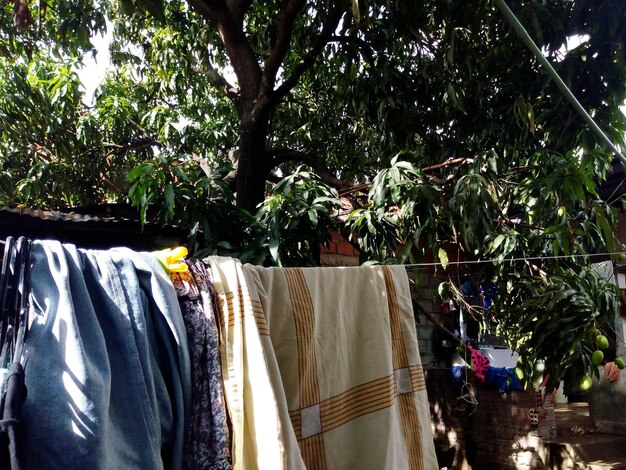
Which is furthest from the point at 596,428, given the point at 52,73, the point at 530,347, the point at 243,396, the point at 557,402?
the point at 52,73

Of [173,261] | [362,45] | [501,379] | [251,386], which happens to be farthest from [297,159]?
[251,386]

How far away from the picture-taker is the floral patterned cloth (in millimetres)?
1337

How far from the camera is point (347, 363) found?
5.93 feet

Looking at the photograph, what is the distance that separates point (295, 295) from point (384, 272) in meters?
0.39

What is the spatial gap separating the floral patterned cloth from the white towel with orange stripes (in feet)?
0.13

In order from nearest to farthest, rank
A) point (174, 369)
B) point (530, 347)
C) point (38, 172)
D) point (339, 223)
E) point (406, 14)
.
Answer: point (174, 369), point (530, 347), point (339, 223), point (406, 14), point (38, 172)

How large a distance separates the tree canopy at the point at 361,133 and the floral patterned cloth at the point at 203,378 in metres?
1.56

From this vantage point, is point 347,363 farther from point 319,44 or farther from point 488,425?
point 488,425

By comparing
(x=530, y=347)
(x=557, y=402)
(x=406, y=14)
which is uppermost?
(x=406, y=14)

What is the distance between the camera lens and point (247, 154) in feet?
15.7

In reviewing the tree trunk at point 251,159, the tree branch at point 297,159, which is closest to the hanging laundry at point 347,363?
the tree trunk at point 251,159

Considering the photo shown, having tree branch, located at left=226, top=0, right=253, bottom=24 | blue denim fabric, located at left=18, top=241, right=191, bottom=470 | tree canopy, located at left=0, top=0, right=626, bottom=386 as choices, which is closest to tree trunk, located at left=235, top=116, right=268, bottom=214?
tree canopy, located at left=0, top=0, right=626, bottom=386

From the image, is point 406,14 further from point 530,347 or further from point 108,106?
point 108,106

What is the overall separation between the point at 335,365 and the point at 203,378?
48 centimetres
